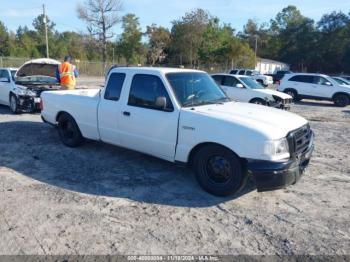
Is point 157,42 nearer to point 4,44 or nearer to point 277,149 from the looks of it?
point 4,44

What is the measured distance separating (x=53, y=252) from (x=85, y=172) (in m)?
2.53

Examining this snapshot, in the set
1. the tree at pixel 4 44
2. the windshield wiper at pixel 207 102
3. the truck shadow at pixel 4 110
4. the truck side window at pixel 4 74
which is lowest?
the truck shadow at pixel 4 110

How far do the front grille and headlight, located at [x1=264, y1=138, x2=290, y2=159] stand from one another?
0.11 m

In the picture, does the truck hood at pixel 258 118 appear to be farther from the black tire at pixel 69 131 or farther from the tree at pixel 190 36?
the tree at pixel 190 36

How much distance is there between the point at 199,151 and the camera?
5.29 metres

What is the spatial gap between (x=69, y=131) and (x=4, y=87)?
5.82 meters

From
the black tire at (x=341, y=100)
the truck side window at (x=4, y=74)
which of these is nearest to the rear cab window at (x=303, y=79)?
the black tire at (x=341, y=100)

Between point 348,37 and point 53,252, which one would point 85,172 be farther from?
point 348,37

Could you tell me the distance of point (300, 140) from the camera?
5.20m

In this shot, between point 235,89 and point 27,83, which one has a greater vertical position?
point 27,83

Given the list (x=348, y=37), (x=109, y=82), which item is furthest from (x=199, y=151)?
(x=348, y=37)

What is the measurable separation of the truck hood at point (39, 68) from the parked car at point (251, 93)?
604 centimetres

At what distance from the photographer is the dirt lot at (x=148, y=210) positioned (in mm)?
3887

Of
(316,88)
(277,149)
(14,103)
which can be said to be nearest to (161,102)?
(277,149)
